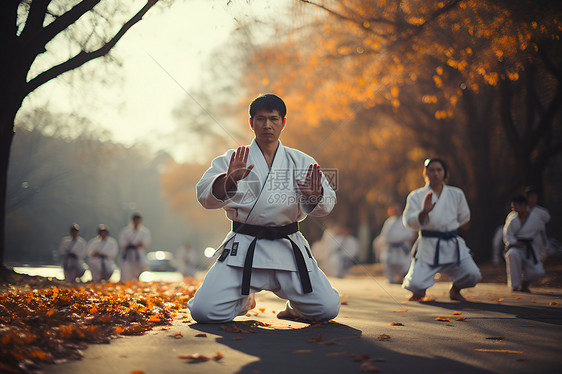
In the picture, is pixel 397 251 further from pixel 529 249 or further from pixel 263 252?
pixel 263 252

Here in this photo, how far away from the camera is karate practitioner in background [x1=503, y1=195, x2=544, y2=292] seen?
9.13 m

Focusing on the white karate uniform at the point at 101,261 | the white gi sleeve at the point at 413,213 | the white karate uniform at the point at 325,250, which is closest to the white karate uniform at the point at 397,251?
the white gi sleeve at the point at 413,213

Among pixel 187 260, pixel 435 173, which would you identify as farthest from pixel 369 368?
pixel 187 260

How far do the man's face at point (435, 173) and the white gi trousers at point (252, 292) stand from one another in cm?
338

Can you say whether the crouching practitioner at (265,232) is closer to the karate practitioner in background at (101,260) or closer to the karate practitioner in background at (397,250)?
the karate practitioner in background at (397,250)

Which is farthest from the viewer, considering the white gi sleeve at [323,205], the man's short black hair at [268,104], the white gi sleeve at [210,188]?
the man's short black hair at [268,104]

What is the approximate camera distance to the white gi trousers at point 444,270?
23.3 ft

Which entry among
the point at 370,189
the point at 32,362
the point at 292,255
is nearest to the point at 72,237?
the point at 292,255

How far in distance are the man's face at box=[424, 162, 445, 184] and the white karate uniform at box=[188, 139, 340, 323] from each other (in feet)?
10.6

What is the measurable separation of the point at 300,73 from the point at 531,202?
7.24m

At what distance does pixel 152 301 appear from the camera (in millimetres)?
5789

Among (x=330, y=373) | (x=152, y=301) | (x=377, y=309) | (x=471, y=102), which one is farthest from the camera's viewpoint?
(x=471, y=102)

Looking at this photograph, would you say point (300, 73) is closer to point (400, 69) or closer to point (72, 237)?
point (400, 69)

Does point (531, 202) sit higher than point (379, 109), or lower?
lower
